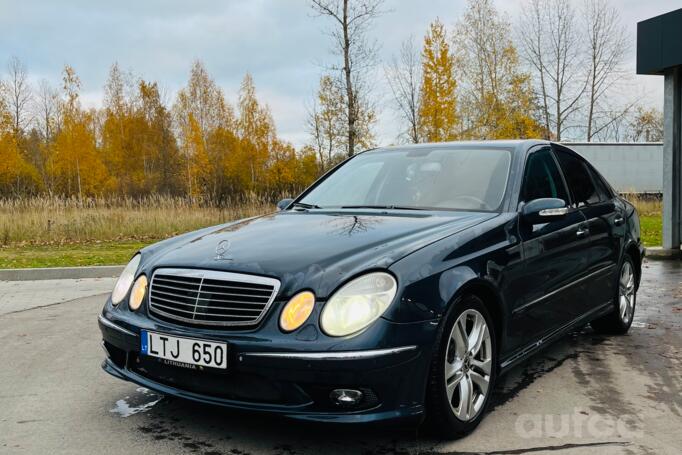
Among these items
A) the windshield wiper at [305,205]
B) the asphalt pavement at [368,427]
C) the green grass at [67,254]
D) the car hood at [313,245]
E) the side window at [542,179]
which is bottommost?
the asphalt pavement at [368,427]

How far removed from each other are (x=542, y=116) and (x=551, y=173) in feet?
122

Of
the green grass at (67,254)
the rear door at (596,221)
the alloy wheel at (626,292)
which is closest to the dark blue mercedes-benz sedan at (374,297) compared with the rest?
the rear door at (596,221)

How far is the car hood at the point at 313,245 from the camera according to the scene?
9.64ft

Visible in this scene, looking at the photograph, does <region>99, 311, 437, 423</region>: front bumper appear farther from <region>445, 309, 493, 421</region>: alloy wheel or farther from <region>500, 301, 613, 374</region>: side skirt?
<region>500, 301, 613, 374</region>: side skirt

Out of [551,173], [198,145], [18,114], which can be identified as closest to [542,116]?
[198,145]

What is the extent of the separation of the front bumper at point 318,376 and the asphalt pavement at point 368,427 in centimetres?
12

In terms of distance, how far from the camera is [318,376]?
2725mm

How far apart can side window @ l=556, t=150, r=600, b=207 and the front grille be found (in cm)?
274

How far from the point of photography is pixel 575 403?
3764mm

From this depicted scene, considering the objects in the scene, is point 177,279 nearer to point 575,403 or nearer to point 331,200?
point 331,200

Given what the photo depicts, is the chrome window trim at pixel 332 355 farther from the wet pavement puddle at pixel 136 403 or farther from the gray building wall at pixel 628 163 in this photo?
the gray building wall at pixel 628 163

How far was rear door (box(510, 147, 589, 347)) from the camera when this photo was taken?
3785 millimetres

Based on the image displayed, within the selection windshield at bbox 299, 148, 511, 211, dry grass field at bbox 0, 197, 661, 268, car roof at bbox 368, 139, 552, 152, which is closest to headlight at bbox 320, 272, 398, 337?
windshield at bbox 299, 148, 511, 211

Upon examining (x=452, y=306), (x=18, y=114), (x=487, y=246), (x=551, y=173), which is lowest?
(x=452, y=306)
